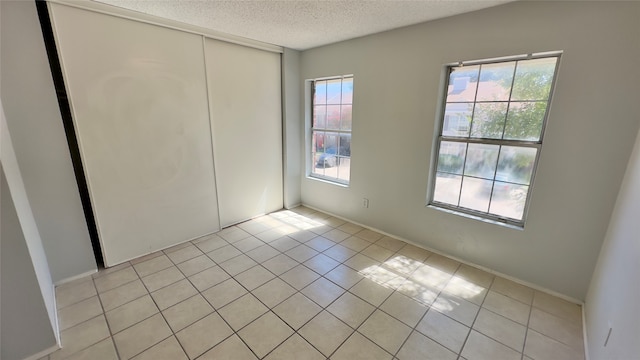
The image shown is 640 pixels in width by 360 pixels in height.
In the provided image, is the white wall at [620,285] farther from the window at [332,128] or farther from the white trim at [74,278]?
the white trim at [74,278]

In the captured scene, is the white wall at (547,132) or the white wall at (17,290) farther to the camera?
the white wall at (547,132)

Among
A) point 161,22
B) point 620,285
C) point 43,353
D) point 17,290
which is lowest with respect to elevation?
point 43,353

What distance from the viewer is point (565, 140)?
1.90 m

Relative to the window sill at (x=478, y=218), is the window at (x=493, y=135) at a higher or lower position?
higher

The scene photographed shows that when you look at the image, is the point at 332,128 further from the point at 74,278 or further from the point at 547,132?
the point at 74,278

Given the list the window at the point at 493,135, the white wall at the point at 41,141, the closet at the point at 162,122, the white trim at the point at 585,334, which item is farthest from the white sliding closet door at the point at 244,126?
the white trim at the point at 585,334

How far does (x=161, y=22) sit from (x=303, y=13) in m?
1.35

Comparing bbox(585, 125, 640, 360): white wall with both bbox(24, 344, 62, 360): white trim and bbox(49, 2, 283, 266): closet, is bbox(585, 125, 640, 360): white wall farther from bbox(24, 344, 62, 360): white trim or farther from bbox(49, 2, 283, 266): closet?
bbox(49, 2, 283, 266): closet

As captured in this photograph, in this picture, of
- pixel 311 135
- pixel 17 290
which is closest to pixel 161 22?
pixel 311 135

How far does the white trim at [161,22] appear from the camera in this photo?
200cm

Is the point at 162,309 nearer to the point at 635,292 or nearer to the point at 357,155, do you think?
the point at 357,155

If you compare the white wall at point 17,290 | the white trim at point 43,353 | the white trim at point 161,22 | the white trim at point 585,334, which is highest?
the white trim at point 161,22

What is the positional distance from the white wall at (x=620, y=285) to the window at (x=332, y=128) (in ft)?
7.72

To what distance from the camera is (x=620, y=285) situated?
137cm
